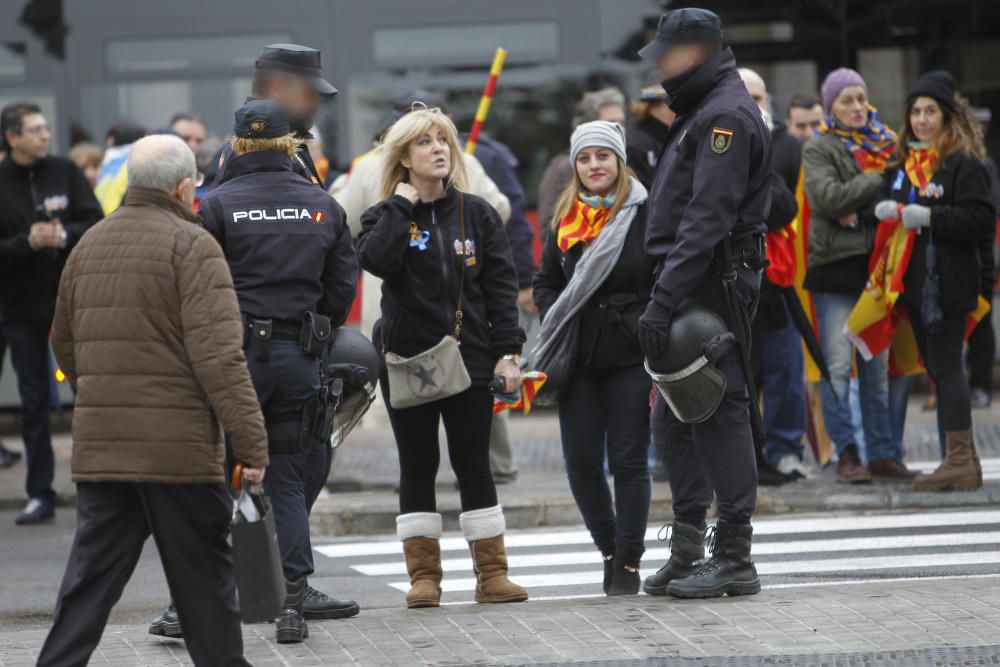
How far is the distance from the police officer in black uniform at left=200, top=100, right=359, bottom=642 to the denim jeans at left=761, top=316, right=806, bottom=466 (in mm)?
4312

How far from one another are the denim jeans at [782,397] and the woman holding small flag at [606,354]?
3194 millimetres

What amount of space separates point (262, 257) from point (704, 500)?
198cm

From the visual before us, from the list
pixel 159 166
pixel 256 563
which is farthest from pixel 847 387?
pixel 159 166

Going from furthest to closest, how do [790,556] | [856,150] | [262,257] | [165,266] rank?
1. [856,150]
2. [790,556]
3. [262,257]
4. [165,266]

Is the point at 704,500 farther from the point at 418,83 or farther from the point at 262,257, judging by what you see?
the point at 418,83

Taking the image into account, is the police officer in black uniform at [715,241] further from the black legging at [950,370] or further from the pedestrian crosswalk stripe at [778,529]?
the black legging at [950,370]

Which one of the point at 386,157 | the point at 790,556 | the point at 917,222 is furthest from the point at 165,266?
the point at 917,222

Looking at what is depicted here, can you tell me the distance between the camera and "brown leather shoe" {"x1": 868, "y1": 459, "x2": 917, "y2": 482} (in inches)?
391

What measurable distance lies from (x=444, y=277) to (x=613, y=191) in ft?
2.66

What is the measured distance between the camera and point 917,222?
9227 mm

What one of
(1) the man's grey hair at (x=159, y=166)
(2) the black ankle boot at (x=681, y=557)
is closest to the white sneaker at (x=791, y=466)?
(2) the black ankle boot at (x=681, y=557)

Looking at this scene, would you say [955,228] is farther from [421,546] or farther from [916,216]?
[421,546]

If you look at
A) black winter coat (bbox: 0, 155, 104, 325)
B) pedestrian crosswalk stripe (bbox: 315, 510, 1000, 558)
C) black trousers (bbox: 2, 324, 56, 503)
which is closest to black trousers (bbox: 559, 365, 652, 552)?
pedestrian crosswalk stripe (bbox: 315, 510, 1000, 558)

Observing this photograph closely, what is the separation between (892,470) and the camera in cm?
993
